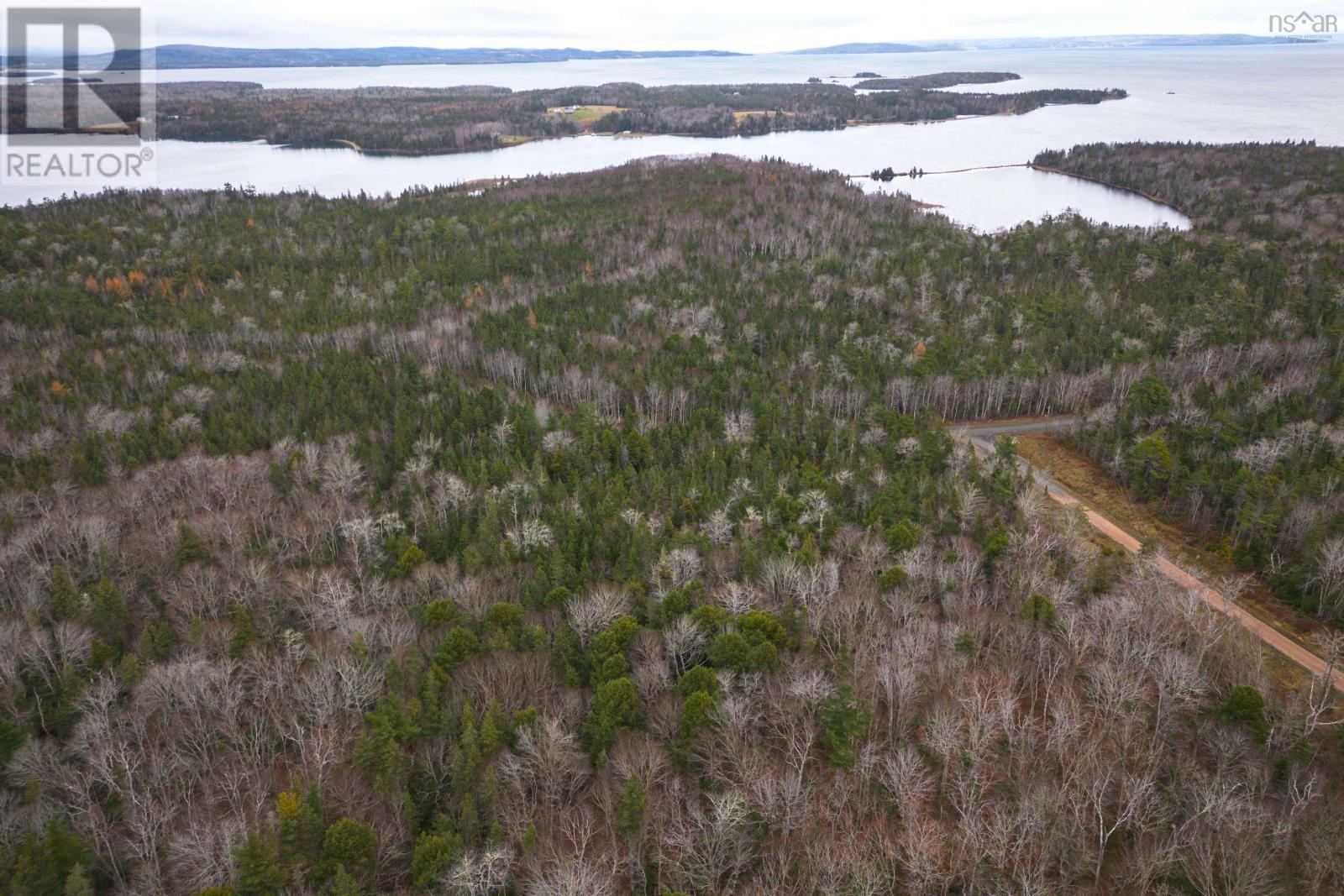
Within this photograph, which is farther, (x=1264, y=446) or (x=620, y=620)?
(x=1264, y=446)

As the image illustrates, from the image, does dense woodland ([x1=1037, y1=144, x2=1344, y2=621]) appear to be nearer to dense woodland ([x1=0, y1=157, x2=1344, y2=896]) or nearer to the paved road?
dense woodland ([x1=0, y1=157, x2=1344, y2=896])

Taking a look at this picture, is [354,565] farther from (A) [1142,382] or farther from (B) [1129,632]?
(A) [1142,382]

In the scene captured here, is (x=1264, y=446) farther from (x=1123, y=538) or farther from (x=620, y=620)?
(x=620, y=620)

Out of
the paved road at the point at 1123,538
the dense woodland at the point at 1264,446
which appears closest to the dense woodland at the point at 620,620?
the dense woodland at the point at 1264,446

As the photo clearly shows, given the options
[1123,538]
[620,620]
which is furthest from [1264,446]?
[620,620]

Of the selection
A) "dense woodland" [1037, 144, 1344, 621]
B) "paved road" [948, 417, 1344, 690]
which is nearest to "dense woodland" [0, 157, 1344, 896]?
"dense woodland" [1037, 144, 1344, 621]

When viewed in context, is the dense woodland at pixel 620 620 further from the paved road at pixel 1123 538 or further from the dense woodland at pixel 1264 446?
the paved road at pixel 1123 538

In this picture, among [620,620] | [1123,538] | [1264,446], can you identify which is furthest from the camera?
[1264,446]
